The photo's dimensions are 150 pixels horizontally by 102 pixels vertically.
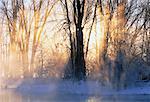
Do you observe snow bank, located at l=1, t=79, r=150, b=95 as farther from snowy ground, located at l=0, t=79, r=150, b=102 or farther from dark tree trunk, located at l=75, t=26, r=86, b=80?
dark tree trunk, located at l=75, t=26, r=86, b=80

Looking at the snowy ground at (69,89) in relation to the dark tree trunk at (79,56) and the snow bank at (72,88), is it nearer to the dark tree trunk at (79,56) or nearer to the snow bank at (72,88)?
the snow bank at (72,88)

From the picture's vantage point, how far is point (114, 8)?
40062 millimetres

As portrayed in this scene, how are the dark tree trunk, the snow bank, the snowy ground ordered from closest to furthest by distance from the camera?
the snowy ground
the snow bank
the dark tree trunk

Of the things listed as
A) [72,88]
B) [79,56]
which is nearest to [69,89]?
[72,88]

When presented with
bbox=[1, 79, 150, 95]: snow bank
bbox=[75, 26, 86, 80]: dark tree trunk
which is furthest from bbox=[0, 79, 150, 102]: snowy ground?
bbox=[75, 26, 86, 80]: dark tree trunk

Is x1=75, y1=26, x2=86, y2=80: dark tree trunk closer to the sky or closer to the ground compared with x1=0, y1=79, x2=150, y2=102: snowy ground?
closer to the sky

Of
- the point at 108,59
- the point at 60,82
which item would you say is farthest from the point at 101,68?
the point at 60,82

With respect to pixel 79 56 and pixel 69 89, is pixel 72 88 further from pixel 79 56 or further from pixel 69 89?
pixel 79 56

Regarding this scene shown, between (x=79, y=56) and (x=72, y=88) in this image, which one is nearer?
(x=72, y=88)

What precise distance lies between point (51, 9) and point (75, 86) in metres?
15.5

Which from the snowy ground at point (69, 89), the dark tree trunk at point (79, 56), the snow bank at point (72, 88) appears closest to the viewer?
the snowy ground at point (69, 89)

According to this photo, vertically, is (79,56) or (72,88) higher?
(79,56)

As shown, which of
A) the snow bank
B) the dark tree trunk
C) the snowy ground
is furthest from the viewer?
the dark tree trunk

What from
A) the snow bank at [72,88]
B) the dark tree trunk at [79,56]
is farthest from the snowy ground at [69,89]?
the dark tree trunk at [79,56]
